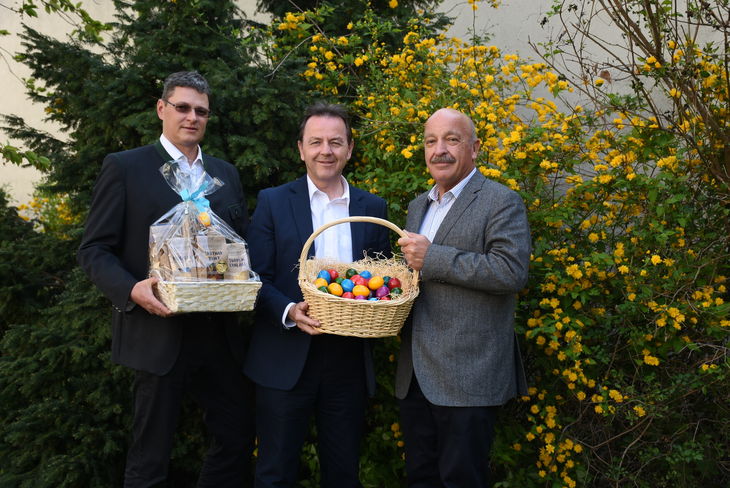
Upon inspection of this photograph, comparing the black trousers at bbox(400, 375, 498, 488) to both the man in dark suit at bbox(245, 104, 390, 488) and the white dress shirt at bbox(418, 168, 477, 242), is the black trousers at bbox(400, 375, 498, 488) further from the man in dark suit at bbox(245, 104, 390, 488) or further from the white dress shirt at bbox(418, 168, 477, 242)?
the white dress shirt at bbox(418, 168, 477, 242)

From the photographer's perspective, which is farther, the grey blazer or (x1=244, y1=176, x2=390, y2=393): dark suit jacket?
(x1=244, y1=176, x2=390, y2=393): dark suit jacket

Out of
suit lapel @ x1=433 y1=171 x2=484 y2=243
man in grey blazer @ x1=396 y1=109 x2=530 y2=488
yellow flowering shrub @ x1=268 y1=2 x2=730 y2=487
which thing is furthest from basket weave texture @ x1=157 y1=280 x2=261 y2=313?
yellow flowering shrub @ x1=268 y1=2 x2=730 y2=487

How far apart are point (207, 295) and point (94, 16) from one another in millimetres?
5912

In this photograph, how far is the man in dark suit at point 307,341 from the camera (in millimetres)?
2971

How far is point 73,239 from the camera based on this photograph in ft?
14.8

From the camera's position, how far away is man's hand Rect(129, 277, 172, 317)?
8.78ft

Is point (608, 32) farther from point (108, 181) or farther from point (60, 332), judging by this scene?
point (60, 332)

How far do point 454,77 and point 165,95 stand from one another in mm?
1933

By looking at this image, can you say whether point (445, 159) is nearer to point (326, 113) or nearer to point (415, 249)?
point (415, 249)

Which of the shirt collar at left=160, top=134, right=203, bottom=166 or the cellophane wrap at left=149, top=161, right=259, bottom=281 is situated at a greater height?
the shirt collar at left=160, top=134, right=203, bottom=166

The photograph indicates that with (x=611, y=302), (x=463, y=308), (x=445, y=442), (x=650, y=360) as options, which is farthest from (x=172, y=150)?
(x=650, y=360)

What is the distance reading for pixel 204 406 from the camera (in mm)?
3242

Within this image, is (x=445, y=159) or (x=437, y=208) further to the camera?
(x=437, y=208)

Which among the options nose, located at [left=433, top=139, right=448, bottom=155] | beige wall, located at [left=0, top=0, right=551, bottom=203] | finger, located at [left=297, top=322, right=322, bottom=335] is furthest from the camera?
beige wall, located at [left=0, top=0, right=551, bottom=203]
